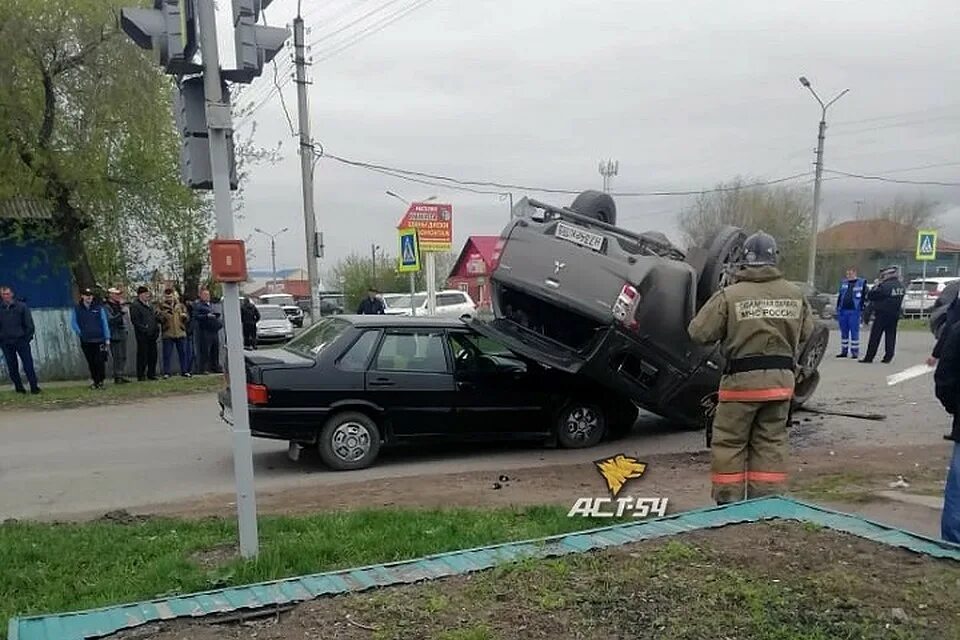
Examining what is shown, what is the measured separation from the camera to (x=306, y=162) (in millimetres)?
20656

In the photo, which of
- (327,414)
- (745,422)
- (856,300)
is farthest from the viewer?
(856,300)

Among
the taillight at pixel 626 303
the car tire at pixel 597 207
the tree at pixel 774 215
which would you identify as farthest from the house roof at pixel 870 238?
the taillight at pixel 626 303

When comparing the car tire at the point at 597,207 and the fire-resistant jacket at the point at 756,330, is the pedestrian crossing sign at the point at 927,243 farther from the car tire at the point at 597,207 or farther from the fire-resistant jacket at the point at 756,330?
the fire-resistant jacket at the point at 756,330

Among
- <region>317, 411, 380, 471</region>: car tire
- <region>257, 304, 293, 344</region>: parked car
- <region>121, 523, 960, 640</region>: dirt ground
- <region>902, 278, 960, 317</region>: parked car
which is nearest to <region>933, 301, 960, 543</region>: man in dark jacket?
<region>121, 523, 960, 640</region>: dirt ground

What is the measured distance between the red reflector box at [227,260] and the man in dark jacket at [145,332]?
452 inches

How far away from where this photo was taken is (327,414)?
314 inches

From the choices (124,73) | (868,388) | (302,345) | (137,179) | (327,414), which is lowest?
(868,388)

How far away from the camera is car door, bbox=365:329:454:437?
8203 mm

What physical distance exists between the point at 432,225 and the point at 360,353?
28.8 ft

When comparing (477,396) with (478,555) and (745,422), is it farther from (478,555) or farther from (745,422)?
(478,555)

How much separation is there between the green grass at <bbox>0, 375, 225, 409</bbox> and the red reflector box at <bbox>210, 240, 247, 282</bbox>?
30.4ft

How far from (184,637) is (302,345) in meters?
5.51

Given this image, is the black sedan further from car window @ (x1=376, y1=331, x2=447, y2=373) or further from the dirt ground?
the dirt ground

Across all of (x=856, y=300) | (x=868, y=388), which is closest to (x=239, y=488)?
(x=868, y=388)
